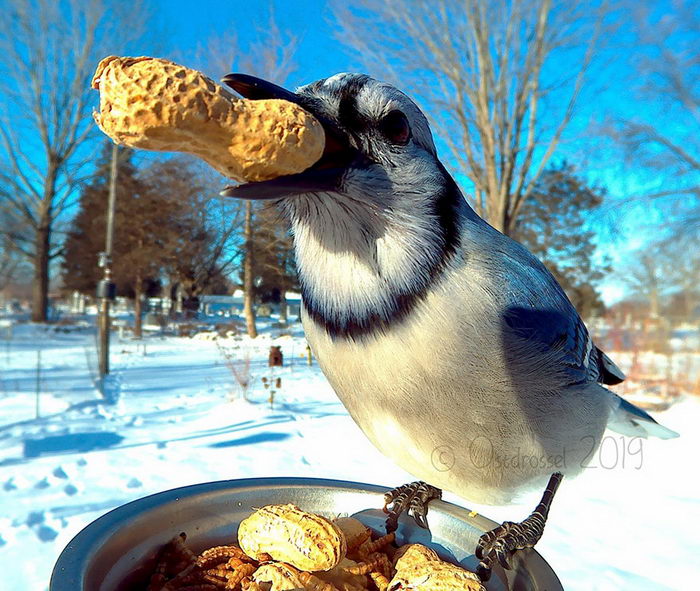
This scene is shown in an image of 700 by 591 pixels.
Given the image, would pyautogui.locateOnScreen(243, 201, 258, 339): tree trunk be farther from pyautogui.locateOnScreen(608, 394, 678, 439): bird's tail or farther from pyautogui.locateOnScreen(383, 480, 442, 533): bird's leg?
pyautogui.locateOnScreen(383, 480, 442, 533): bird's leg

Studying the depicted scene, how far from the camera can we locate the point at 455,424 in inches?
30.2

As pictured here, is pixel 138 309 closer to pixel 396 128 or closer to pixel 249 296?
pixel 249 296

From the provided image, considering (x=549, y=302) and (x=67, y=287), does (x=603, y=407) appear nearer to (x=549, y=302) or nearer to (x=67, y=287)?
(x=549, y=302)

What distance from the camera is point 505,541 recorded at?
2.65 feet

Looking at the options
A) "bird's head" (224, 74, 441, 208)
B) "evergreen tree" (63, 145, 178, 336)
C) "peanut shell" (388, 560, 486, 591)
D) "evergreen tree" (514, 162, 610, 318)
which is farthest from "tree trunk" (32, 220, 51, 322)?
"peanut shell" (388, 560, 486, 591)

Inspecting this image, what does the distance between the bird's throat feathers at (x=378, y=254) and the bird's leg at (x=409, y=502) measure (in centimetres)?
42

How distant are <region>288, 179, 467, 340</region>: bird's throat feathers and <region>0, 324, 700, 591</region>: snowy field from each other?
2.12 ft

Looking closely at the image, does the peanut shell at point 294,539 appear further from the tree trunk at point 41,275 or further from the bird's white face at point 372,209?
the tree trunk at point 41,275

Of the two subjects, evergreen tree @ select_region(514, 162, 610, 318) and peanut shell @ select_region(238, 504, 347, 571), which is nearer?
peanut shell @ select_region(238, 504, 347, 571)

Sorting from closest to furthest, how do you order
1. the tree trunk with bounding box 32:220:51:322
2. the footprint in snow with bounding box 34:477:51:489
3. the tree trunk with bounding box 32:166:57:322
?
the footprint in snow with bounding box 34:477:51:489, the tree trunk with bounding box 32:166:57:322, the tree trunk with bounding box 32:220:51:322

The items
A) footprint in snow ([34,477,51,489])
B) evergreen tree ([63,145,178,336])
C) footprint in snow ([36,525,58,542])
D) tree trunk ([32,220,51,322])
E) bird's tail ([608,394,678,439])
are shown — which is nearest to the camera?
bird's tail ([608,394,678,439])

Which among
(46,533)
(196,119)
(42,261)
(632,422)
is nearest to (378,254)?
(196,119)

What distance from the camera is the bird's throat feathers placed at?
0.75 m

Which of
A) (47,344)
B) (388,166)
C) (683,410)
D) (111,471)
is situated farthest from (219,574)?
(47,344)
